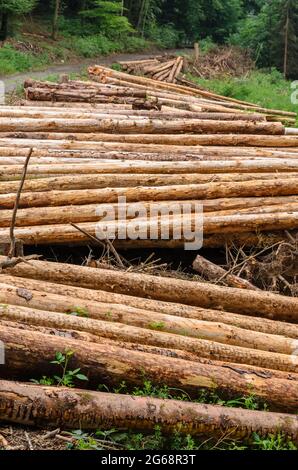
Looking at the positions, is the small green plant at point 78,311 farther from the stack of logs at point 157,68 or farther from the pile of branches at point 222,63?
the pile of branches at point 222,63

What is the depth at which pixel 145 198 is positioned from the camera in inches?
286

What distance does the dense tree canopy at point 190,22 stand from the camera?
27422 mm

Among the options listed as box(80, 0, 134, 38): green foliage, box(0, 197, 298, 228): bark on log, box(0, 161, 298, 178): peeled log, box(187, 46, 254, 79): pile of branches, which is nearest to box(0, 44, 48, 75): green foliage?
box(80, 0, 134, 38): green foliage

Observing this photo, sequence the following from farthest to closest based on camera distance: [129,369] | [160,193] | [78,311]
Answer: [160,193] → [78,311] → [129,369]

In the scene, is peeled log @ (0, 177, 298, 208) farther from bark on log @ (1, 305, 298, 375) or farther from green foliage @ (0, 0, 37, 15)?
green foliage @ (0, 0, 37, 15)

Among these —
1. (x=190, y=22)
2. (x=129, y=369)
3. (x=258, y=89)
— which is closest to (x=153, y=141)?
(x=129, y=369)

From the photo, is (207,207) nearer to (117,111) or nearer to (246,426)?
(246,426)

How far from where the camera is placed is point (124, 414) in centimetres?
392

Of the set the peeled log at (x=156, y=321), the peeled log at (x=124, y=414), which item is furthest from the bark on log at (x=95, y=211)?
the peeled log at (x=124, y=414)

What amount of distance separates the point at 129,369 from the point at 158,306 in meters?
1.25

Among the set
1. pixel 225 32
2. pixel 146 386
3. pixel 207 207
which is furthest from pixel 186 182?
pixel 225 32

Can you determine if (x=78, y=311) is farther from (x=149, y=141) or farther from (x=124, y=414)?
(x=149, y=141)

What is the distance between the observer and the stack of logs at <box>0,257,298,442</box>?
3.94 metres

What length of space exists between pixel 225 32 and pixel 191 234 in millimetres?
30823
